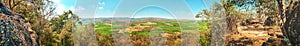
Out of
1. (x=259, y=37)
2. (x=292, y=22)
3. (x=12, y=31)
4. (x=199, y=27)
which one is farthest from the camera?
(x=199, y=27)

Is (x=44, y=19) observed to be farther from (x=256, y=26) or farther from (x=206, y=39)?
(x=256, y=26)

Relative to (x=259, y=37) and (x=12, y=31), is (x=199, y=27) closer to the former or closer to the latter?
(x=259, y=37)

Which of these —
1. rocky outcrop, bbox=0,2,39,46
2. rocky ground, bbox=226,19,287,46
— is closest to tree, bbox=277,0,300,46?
rocky ground, bbox=226,19,287,46

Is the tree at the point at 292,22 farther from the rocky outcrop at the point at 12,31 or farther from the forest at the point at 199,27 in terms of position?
the rocky outcrop at the point at 12,31

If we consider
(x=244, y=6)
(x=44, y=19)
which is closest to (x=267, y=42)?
(x=244, y=6)

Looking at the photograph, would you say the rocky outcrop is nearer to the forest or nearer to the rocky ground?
the forest

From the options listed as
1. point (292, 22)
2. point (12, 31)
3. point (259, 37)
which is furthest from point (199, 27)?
point (12, 31)
